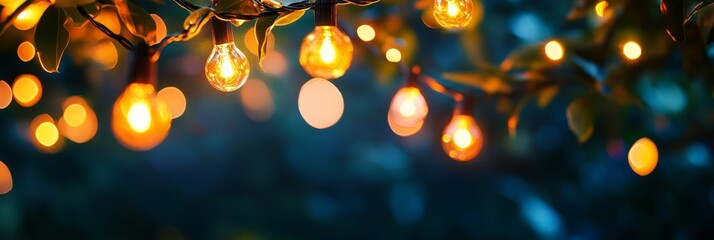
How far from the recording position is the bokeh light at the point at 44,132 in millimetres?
1910

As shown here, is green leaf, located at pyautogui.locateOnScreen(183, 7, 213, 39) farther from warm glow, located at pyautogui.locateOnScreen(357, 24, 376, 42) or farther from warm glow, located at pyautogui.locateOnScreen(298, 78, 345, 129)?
warm glow, located at pyautogui.locateOnScreen(298, 78, 345, 129)

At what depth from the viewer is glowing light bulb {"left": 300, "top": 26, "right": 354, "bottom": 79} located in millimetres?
690

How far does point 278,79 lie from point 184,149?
0.30 meters

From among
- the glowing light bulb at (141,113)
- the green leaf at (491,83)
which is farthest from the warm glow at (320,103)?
the glowing light bulb at (141,113)

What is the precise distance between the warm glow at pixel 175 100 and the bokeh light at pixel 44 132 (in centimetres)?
32

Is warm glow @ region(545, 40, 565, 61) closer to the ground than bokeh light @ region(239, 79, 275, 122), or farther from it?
closer to the ground

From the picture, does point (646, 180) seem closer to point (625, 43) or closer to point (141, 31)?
point (625, 43)

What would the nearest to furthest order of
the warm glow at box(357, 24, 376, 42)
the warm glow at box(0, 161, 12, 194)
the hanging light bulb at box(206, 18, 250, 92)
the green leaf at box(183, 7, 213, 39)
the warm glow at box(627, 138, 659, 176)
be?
the green leaf at box(183, 7, 213, 39), the hanging light bulb at box(206, 18, 250, 92), the warm glow at box(357, 24, 376, 42), the warm glow at box(627, 138, 659, 176), the warm glow at box(0, 161, 12, 194)

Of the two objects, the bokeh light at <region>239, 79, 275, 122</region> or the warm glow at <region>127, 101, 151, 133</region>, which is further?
the bokeh light at <region>239, 79, 275, 122</region>

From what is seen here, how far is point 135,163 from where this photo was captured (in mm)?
1919

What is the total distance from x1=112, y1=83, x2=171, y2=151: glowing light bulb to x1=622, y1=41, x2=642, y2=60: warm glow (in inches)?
25.3

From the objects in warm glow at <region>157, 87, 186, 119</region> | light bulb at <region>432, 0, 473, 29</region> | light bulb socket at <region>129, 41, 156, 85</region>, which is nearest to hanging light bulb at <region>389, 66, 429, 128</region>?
light bulb at <region>432, 0, 473, 29</region>

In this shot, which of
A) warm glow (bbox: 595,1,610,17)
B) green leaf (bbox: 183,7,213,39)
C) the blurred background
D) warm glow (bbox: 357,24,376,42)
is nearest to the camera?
green leaf (bbox: 183,7,213,39)

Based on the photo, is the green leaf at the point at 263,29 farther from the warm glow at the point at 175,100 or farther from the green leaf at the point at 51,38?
the warm glow at the point at 175,100
